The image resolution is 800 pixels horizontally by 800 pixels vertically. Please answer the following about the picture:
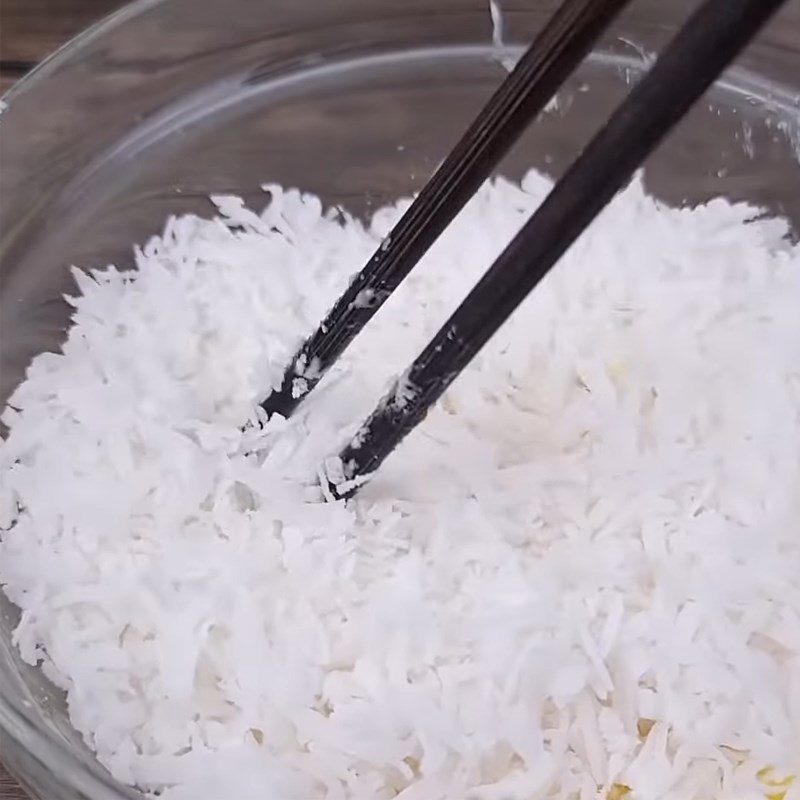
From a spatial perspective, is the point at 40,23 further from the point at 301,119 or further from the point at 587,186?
the point at 587,186

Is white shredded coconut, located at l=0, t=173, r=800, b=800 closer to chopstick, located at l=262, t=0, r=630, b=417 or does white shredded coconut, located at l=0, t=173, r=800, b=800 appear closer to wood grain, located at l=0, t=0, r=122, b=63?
chopstick, located at l=262, t=0, r=630, b=417

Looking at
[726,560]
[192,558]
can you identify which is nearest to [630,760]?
[726,560]

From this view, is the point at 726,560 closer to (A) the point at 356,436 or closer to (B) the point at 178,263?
(A) the point at 356,436

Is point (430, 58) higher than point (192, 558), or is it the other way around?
point (430, 58)

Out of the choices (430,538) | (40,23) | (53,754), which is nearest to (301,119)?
(40,23)

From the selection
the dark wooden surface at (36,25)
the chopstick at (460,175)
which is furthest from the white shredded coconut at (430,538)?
the dark wooden surface at (36,25)
